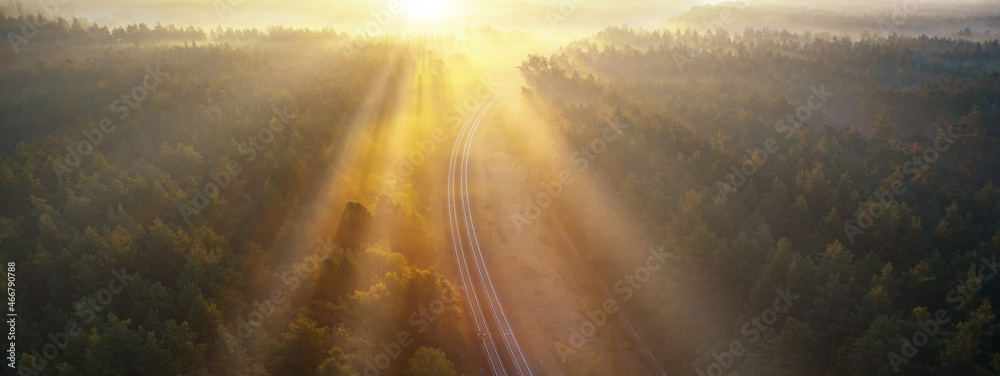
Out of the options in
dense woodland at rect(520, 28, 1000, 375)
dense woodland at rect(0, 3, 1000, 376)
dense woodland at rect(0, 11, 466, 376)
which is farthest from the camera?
dense woodland at rect(520, 28, 1000, 375)

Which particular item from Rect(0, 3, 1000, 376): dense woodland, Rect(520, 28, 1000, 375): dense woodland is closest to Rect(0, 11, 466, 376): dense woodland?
Rect(0, 3, 1000, 376): dense woodland

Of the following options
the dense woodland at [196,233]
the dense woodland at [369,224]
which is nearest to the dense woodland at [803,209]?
the dense woodland at [369,224]

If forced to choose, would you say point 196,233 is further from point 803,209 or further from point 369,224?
point 803,209

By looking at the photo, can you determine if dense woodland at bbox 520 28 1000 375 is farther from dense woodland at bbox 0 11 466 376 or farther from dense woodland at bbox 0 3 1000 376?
dense woodland at bbox 0 11 466 376

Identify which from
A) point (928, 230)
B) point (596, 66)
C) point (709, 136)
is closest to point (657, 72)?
point (596, 66)

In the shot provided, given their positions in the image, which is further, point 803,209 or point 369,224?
point 369,224

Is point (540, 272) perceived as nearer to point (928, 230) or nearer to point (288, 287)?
point (288, 287)

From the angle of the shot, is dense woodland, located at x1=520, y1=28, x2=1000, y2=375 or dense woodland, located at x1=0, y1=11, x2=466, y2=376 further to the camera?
dense woodland, located at x1=520, y1=28, x2=1000, y2=375

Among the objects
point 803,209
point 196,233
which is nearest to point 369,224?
point 196,233
